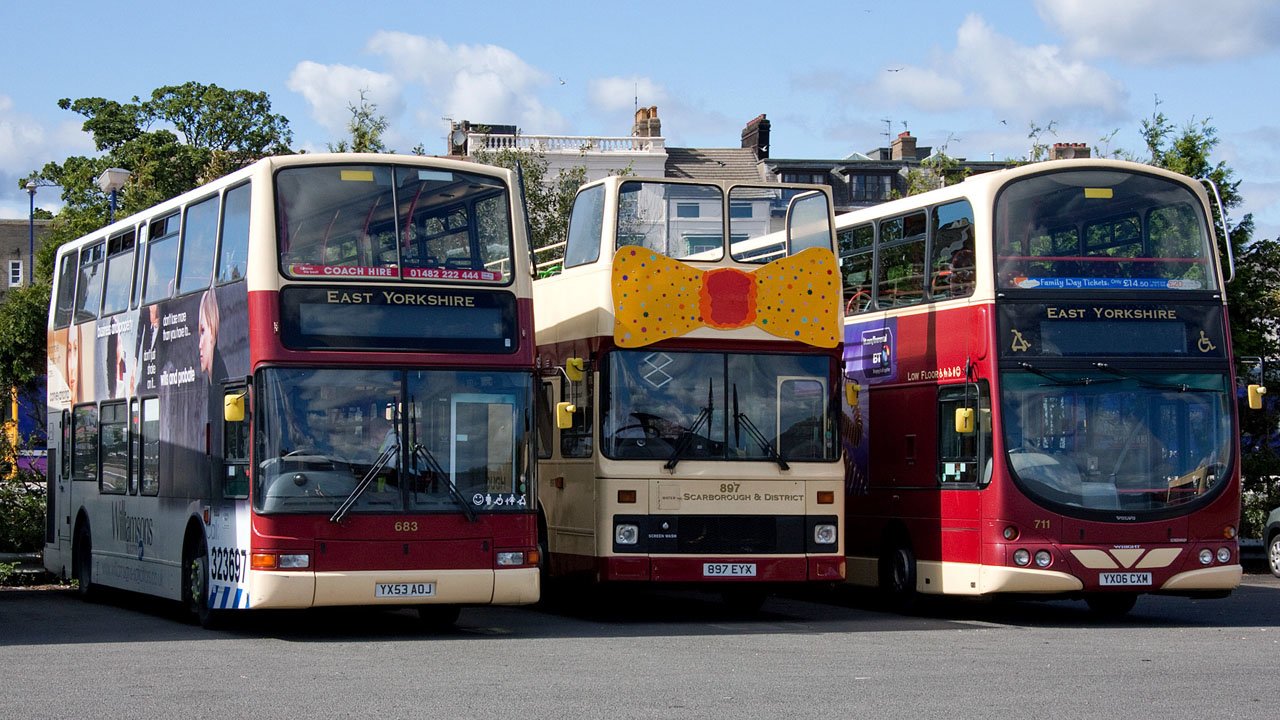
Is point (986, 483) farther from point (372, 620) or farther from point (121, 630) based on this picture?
point (121, 630)

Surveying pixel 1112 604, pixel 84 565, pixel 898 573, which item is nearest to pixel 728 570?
pixel 898 573

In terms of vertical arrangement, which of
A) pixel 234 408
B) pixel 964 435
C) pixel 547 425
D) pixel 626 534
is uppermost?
pixel 234 408

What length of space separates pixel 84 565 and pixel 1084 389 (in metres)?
12.4

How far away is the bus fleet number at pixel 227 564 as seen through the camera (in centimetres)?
1669

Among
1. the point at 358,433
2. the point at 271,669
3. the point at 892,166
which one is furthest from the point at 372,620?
the point at 892,166

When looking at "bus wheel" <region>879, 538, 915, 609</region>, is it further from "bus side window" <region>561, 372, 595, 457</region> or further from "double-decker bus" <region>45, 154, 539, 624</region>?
"double-decker bus" <region>45, 154, 539, 624</region>

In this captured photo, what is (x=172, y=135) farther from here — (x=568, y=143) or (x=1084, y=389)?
(x=1084, y=389)

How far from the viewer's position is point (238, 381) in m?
17.0

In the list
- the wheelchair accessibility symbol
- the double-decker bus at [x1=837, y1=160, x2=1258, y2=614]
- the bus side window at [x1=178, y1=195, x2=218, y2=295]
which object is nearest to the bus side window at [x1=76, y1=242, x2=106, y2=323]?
the bus side window at [x1=178, y1=195, x2=218, y2=295]

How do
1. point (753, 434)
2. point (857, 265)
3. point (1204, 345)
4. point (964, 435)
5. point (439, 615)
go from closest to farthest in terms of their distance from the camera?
point (439, 615) → point (1204, 345) → point (753, 434) → point (964, 435) → point (857, 265)

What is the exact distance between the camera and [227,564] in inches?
675

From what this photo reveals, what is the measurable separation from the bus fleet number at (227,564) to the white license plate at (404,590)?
1230mm

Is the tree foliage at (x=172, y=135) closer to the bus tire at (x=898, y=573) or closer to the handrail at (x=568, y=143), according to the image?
the handrail at (x=568, y=143)

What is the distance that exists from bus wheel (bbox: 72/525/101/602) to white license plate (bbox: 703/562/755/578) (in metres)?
8.31
